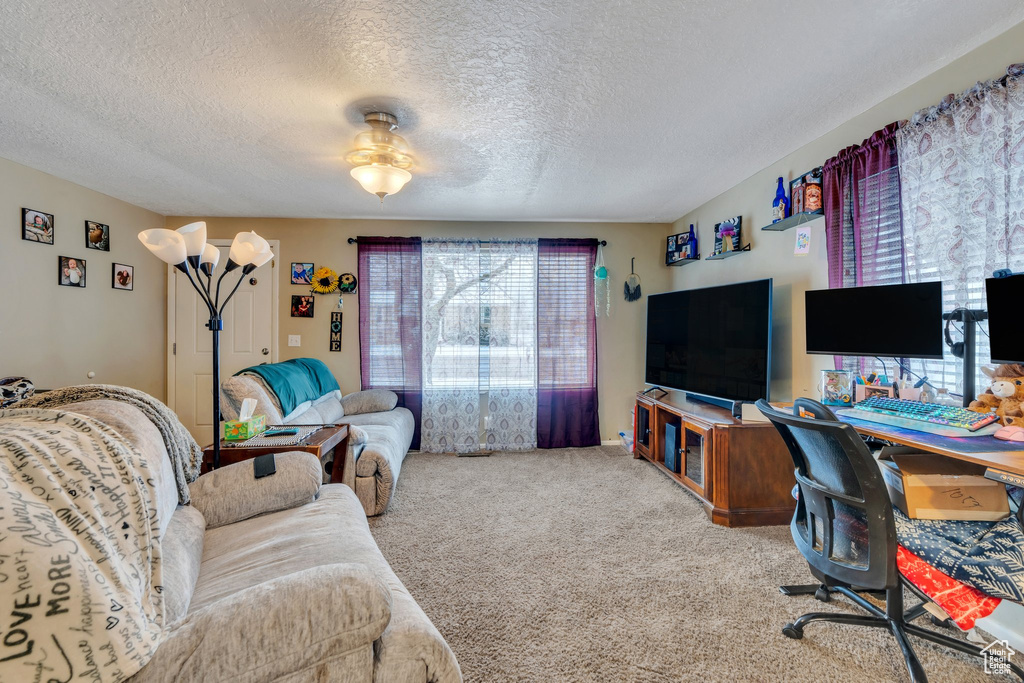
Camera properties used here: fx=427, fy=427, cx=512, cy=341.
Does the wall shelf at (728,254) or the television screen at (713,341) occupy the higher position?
the wall shelf at (728,254)

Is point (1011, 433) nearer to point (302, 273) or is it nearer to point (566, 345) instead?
point (566, 345)

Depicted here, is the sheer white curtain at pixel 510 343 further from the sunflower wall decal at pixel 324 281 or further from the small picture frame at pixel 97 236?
the small picture frame at pixel 97 236

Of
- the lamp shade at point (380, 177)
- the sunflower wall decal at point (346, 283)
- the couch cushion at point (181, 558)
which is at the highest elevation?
the lamp shade at point (380, 177)

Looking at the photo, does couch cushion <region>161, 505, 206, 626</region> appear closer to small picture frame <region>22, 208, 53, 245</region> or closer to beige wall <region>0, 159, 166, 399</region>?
beige wall <region>0, 159, 166, 399</region>

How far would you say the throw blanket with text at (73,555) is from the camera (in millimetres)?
671

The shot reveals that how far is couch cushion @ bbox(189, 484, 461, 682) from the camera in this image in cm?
97

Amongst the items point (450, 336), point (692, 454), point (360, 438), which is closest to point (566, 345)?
point (450, 336)

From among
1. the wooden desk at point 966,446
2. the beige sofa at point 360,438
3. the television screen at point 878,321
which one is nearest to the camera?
the wooden desk at point 966,446

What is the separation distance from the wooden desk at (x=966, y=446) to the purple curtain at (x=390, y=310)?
11.8ft

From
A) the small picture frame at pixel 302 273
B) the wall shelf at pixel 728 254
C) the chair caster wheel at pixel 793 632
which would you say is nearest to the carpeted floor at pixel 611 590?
the chair caster wheel at pixel 793 632

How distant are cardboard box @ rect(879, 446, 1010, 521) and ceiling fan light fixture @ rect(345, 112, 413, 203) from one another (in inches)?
102

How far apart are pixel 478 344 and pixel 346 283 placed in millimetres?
1477

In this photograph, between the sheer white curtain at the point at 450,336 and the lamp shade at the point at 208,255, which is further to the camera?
the sheer white curtain at the point at 450,336

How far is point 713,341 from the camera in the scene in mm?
3248
